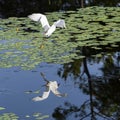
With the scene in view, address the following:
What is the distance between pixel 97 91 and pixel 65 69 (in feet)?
3.08

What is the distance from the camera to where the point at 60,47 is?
23.6 ft

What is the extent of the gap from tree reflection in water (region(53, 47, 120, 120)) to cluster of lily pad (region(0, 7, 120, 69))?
419 millimetres

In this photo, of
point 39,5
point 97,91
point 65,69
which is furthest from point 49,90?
point 39,5

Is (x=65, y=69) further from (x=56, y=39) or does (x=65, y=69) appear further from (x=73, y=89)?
(x=56, y=39)

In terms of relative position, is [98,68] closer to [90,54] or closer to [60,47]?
[90,54]

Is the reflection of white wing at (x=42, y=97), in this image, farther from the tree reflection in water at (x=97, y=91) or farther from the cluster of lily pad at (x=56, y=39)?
the cluster of lily pad at (x=56, y=39)

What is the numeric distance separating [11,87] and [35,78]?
47 centimetres

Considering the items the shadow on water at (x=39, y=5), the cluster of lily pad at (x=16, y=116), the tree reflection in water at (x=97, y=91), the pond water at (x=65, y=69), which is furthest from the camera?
the shadow on water at (x=39, y=5)

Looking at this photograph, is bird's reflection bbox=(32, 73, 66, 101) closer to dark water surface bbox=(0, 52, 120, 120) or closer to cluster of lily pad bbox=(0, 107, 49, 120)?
dark water surface bbox=(0, 52, 120, 120)

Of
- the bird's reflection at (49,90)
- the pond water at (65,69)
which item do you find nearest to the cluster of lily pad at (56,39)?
the pond water at (65,69)

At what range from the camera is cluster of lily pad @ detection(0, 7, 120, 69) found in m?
6.70

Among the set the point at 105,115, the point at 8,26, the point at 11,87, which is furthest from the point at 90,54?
the point at 8,26

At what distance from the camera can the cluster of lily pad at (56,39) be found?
6695 mm

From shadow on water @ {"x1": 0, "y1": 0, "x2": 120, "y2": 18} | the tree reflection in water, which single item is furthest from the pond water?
shadow on water @ {"x1": 0, "y1": 0, "x2": 120, "y2": 18}
